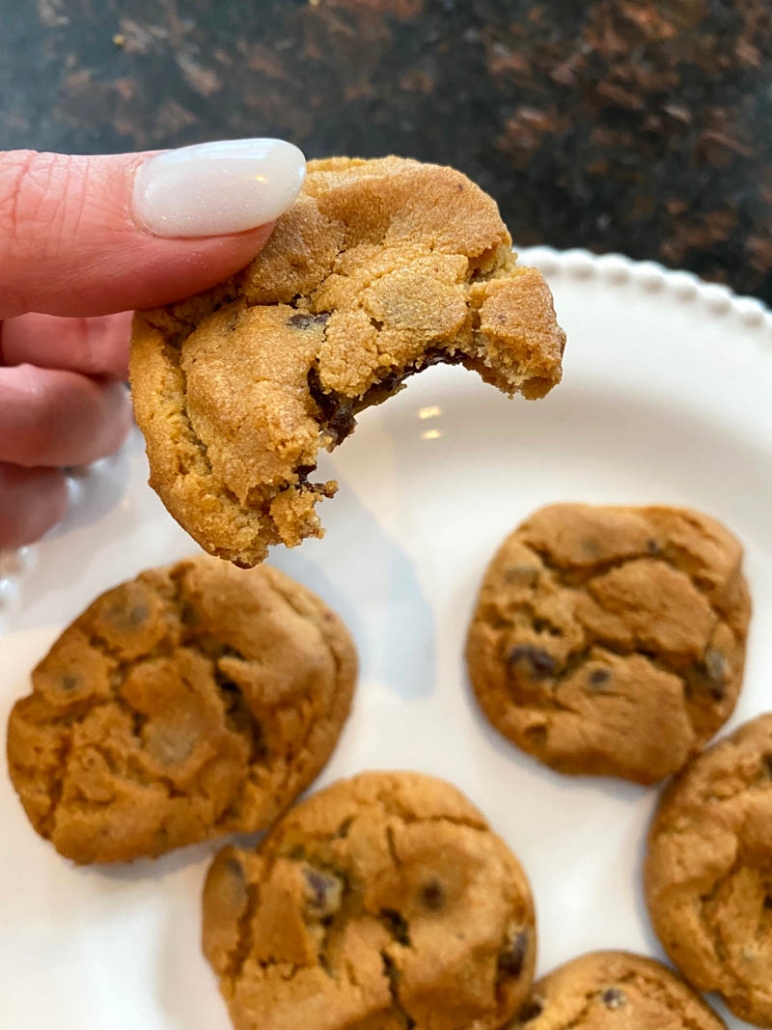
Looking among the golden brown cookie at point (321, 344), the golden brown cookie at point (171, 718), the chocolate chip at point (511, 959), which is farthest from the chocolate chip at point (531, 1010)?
the golden brown cookie at point (321, 344)

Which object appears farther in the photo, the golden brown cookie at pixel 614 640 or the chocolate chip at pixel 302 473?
the golden brown cookie at pixel 614 640

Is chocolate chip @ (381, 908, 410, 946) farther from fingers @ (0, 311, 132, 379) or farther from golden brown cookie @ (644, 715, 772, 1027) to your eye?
fingers @ (0, 311, 132, 379)

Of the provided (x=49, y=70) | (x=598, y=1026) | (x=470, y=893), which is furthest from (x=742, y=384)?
(x=49, y=70)

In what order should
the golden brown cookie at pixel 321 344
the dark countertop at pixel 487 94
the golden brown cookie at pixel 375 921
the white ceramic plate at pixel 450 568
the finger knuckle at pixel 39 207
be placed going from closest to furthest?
the golden brown cookie at pixel 321 344 → the finger knuckle at pixel 39 207 → the golden brown cookie at pixel 375 921 → the white ceramic plate at pixel 450 568 → the dark countertop at pixel 487 94

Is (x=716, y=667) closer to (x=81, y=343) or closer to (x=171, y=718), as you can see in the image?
(x=171, y=718)

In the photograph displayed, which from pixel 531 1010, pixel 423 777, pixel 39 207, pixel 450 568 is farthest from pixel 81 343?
pixel 531 1010

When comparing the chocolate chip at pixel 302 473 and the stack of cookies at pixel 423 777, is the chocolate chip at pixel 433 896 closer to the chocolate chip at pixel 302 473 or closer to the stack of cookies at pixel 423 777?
the stack of cookies at pixel 423 777
